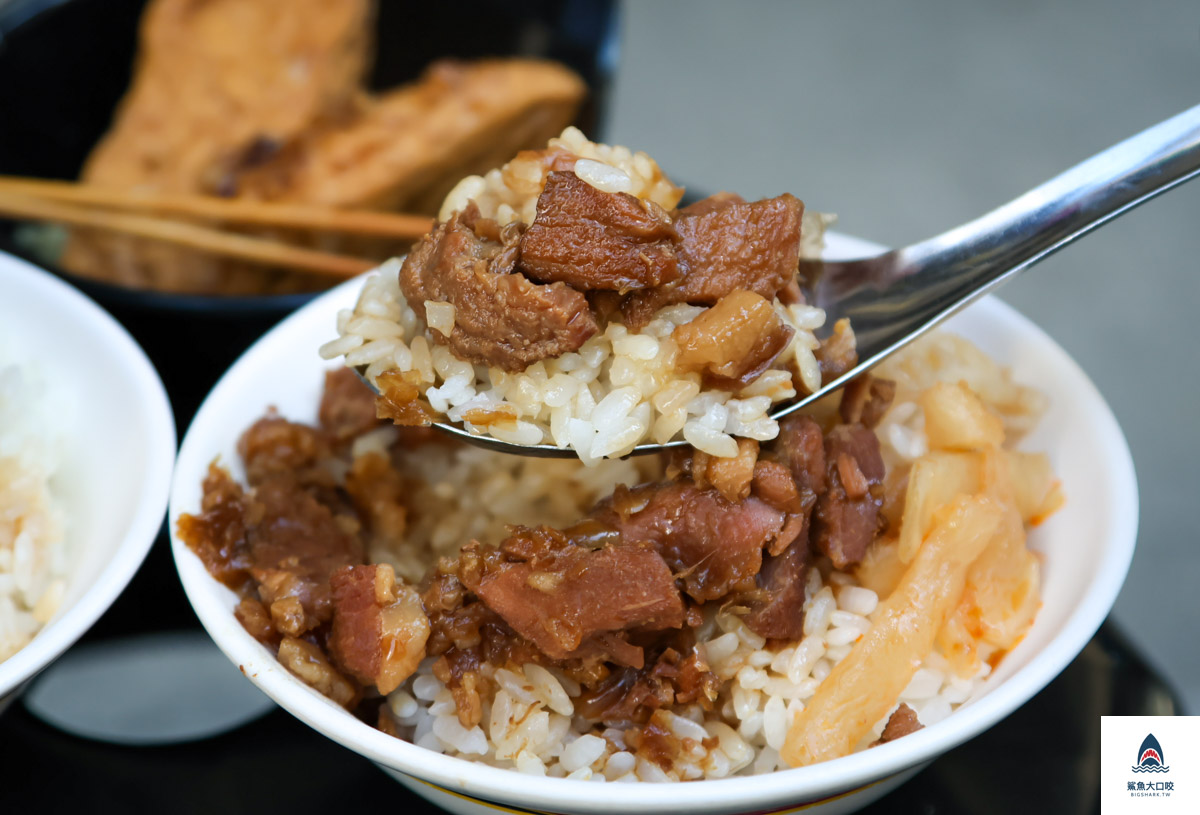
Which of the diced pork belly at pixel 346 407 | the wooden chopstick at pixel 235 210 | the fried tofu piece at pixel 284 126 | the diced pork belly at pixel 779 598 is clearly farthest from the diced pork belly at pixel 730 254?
the fried tofu piece at pixel 284 126

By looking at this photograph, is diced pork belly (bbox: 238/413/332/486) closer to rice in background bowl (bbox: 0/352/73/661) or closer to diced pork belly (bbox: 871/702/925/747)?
rice in background bowl (bbox: 0/352/73/661)

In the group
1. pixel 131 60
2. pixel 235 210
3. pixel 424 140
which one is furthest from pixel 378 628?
pixel 131 60

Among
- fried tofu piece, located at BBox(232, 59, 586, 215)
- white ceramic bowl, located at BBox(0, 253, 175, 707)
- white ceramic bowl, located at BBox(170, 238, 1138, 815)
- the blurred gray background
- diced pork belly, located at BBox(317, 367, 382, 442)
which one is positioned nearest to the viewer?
white ceramic bowl, located at BBox(170, 238, 1138, 815)

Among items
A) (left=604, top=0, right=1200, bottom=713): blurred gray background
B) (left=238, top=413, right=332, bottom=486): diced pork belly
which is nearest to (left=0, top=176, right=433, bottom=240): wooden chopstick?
(left=238, top=413, right=332, bottom=486): diced pork belly

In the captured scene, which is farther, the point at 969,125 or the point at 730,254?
the point at 969,125

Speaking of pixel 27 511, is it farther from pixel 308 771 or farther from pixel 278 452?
pixel 308 771

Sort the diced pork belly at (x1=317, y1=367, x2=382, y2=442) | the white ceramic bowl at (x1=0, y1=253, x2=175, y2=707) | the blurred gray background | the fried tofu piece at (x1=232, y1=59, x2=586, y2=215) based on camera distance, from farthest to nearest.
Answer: the blurred gray background, the fried tofu piece at (x1=232, y1=59, x2=586, y2=215), the diced pork belly at (x1=317, y1=367, x2=382, y2=442), the white ceramic bowl at (x1=0, y1=253, x2=175, y2=707)
